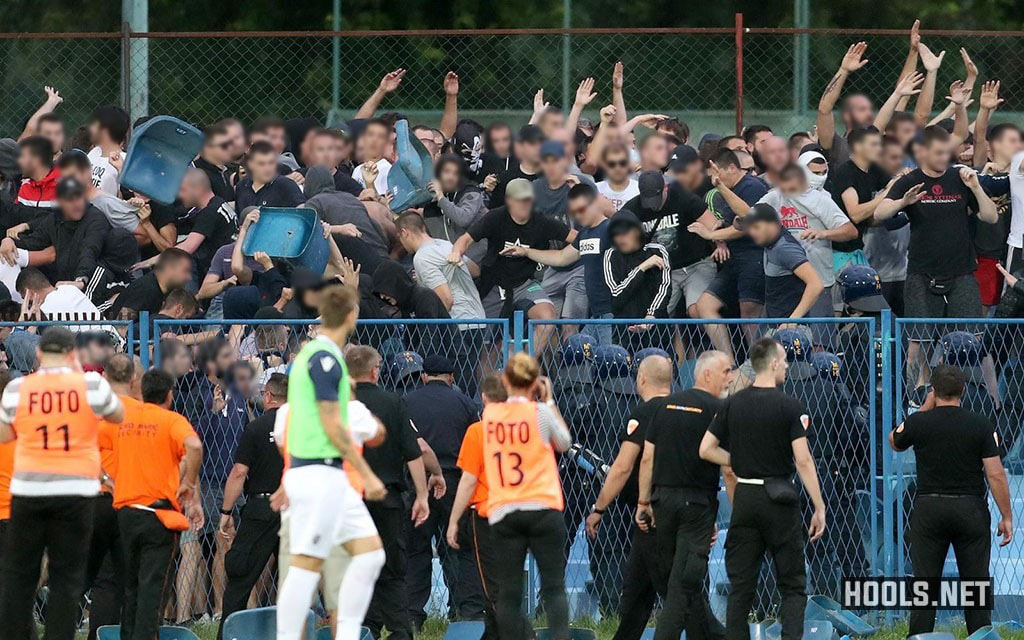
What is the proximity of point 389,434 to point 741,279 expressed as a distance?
119 inches

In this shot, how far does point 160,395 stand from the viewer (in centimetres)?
998

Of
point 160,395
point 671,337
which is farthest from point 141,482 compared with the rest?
point 671,337

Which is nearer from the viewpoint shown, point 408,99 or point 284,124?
point 284,124

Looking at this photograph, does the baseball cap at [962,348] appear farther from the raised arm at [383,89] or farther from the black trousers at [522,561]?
the raised arm at [383,89]

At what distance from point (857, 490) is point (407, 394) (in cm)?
288

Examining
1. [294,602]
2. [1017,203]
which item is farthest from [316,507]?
[1017,203]

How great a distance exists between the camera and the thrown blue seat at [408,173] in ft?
42.7

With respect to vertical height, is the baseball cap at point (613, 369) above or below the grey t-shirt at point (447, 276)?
below

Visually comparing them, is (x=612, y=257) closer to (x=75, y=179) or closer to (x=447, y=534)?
(x=447, y=534)

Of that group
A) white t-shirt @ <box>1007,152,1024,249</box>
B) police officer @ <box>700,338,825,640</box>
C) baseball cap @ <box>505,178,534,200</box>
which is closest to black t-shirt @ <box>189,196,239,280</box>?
baseball cap @ <box>505,178,534,200</box>

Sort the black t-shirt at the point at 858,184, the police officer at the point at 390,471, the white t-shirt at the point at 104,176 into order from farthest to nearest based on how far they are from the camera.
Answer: the white t-shirt at the point at 104,176
the black t-shirt at the point at 858,184
the police officer at the point at 390,471

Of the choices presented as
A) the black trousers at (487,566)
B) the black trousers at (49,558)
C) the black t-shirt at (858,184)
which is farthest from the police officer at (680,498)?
the black trousers at (49,558)

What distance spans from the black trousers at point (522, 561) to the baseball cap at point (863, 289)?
3319 mm

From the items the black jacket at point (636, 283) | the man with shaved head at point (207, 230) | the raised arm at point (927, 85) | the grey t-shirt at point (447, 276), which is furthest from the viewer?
the raised arm at point (927, 85)
